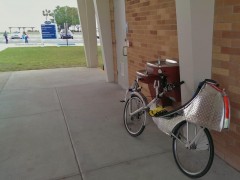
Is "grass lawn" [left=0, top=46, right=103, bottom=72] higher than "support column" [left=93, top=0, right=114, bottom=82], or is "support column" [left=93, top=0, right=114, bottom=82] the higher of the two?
"support column" [left=93, top=0, right=114, bottom=82]

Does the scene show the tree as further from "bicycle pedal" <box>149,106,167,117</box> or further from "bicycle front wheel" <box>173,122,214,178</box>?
"bicycle front wheel" <box>173,122,214,178</box>

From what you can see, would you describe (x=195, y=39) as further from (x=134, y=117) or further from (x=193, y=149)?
(x=134, y=117)

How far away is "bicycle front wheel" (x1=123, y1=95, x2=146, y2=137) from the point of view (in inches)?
133

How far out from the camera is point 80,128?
3.77 m

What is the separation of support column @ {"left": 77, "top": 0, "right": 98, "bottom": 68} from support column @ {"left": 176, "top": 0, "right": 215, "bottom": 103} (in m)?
5.68

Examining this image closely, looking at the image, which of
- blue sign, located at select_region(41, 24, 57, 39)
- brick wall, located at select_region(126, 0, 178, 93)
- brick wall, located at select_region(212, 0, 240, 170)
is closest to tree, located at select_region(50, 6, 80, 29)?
blue sign, located at select_region(41, 24, 57, 39)

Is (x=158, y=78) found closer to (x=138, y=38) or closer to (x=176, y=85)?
(x=176, y=85)

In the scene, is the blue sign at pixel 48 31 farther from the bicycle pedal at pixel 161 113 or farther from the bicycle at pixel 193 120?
the bicycle pedal at pixel 161 113

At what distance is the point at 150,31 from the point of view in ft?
13.0

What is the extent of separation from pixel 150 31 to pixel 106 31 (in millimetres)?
2410

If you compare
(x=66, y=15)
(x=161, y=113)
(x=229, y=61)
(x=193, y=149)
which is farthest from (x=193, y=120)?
(x=66, y=15)

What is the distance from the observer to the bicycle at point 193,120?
223 centimetres

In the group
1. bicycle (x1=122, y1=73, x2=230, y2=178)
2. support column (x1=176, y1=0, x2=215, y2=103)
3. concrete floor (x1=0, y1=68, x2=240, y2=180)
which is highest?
support column (x1=176, y1=0, x2=215, y2=103)

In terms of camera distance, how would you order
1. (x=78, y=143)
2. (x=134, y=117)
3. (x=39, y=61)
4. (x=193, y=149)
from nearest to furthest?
(x=193, y=149) < (x=78, y=143) < (x=134, y=117) < (x=39, y=61)
